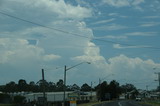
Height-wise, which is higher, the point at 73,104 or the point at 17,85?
the point at 17,85

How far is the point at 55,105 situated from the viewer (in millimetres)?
70875

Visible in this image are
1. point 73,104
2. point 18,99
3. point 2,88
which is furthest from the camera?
point 2,88

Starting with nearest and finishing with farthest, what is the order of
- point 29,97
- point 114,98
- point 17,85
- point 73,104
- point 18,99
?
point 73,104 → point 18,99 → point 29,97 → point 114,98 → point 17,85

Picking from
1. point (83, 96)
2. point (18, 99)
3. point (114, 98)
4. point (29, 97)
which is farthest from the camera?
point (114, 98)

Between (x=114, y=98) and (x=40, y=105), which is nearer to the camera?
(x=40, y=105)

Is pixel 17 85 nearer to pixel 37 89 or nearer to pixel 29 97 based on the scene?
pixel 37 89

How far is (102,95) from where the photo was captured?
154375mm

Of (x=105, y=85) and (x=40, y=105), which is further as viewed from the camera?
(x=105, y=85)

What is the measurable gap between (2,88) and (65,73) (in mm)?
135077

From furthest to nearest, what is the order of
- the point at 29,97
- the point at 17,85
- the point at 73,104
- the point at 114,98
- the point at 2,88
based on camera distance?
the point at 17,85
the point at 2,88
the point at 114,98
the point at 29,97
the point at 73,104

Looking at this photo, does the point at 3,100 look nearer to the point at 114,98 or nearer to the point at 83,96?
the point at 83,96

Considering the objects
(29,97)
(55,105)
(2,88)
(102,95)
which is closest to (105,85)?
(102,95)

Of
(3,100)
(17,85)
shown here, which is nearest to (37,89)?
(17,85)

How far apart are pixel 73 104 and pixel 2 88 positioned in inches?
5354
